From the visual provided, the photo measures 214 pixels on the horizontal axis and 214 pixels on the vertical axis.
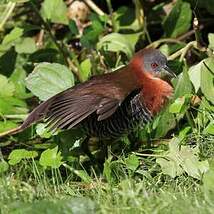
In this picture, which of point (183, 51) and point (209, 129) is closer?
point (209, 129)

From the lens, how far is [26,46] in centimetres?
562

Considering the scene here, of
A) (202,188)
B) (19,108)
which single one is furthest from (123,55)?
(202,188)

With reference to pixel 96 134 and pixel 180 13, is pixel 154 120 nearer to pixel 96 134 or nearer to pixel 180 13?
pixel 96 134

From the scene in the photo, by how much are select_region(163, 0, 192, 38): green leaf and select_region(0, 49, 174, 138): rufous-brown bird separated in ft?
2.78

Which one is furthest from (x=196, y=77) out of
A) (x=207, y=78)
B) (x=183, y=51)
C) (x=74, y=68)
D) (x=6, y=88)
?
(x=6, y=88)

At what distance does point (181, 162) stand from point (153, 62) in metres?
0.78

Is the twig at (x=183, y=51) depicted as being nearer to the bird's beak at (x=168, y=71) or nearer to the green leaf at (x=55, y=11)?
the bird's beak at (x=168, y=71)

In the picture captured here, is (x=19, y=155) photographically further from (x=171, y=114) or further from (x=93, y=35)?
(x=93, y=35)

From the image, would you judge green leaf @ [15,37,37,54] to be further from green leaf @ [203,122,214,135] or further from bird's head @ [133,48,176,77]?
green leaf @ [203,122,214,135]

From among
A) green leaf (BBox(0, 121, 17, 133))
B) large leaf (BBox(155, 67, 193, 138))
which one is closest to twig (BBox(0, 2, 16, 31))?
green leaf (BBox(0, 121, 17, 133))

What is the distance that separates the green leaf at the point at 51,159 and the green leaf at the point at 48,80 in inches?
14.2

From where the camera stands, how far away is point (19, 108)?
4.98 metres

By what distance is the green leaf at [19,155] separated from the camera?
14.2 ft

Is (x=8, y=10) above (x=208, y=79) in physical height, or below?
above
